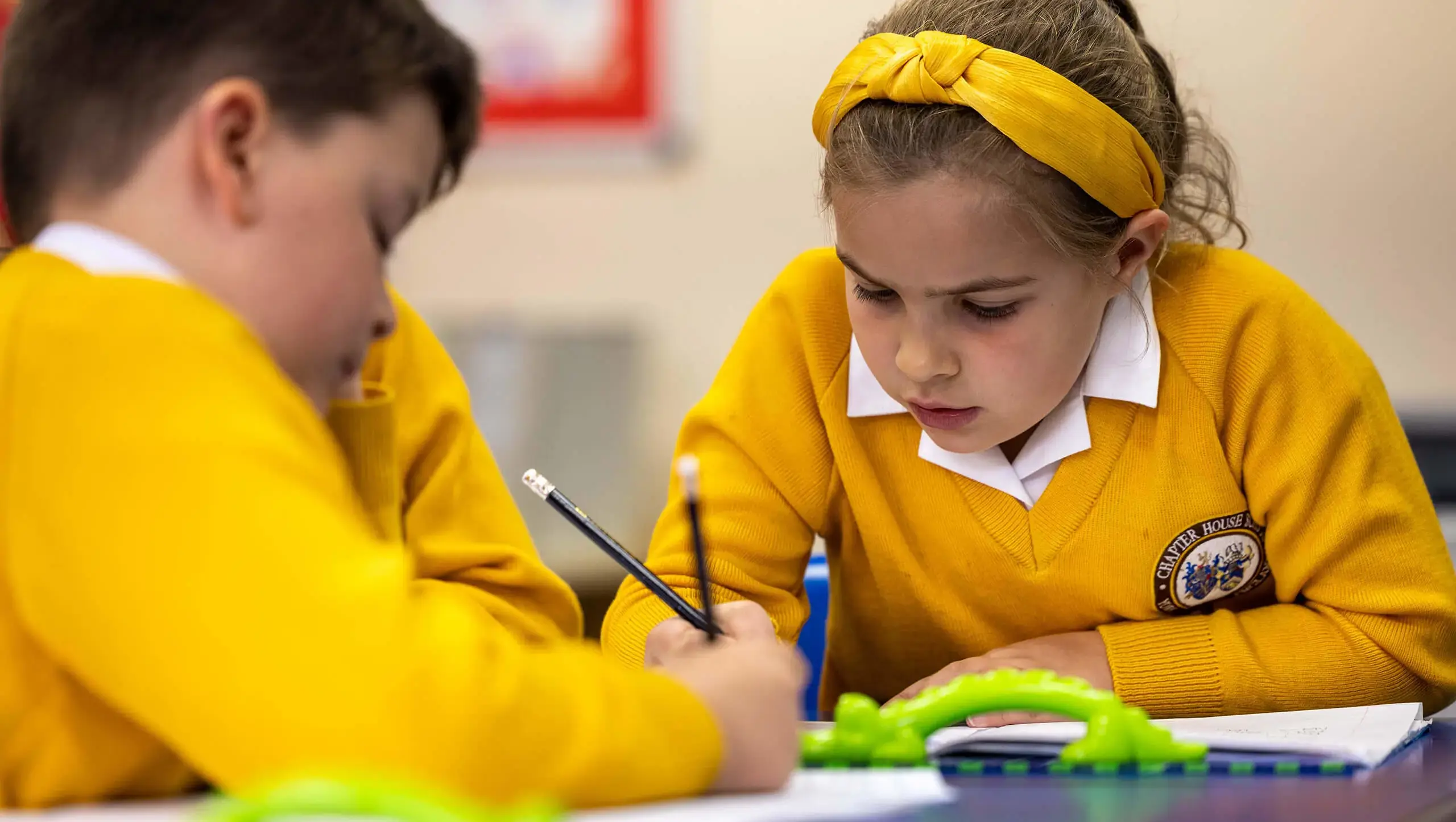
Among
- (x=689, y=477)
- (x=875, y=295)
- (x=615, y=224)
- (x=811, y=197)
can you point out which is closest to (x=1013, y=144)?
(x=875, y=295)

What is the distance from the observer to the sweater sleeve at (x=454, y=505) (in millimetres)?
817

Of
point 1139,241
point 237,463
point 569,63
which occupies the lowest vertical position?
point 237,463

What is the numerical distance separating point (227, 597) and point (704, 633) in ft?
1.28

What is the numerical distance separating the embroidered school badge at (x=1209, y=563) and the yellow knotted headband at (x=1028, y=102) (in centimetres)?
23

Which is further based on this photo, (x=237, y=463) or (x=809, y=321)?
(x=809, y=321)

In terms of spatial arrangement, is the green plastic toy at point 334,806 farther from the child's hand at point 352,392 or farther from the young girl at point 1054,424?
the young girl at point 1054,424

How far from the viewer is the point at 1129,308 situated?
3.37 feet

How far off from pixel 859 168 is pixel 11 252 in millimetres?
535

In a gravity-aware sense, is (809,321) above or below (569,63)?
below

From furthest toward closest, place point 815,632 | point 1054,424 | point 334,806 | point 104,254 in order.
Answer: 1. point 815,632
2. point 1054,424
3. point 104,254
4. point 334,806

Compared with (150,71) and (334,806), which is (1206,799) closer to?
(334,806)

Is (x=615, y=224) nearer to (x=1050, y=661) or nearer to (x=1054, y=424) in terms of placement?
(x=1054, y=424)

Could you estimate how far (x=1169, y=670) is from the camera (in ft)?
3.04

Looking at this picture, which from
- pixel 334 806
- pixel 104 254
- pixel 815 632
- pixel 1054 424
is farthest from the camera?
pixel 815 632
